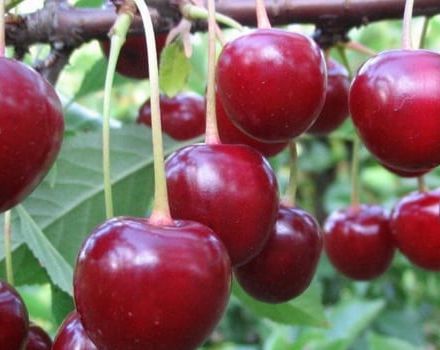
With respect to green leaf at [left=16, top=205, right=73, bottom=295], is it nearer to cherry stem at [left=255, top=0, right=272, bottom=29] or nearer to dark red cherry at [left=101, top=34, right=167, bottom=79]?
dark red cherry at [left=101, top=34, right=167, bottom=79]

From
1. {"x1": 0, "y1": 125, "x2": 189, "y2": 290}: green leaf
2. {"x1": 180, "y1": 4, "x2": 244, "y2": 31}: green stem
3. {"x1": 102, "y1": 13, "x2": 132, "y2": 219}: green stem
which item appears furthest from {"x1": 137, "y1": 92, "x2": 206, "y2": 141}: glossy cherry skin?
{"x1": 102, "y1": 13, "x2": 132, "y2": 219}: green stem

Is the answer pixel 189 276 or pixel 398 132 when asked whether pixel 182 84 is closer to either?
pixel 398 132

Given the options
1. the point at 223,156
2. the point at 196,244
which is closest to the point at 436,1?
the point at 223,156

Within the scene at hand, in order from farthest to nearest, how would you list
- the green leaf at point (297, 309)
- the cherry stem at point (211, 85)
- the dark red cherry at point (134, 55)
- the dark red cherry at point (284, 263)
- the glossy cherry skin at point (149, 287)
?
the green leaf at point (297, 309) < the dark red cherry at point (134, 55) < the dark red cherry at point (284, 263) < the cherry stem at point (211, 85) < the glossy cherry skin at point (149, 287)

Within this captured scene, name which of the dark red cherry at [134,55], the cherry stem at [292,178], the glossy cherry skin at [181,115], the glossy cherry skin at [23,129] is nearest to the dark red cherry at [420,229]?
the cherry stem at [292,178]

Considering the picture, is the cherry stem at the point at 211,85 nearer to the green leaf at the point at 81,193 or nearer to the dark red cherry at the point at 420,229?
the green leaf at the point at 81,193

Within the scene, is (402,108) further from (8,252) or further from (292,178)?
(8,252)
